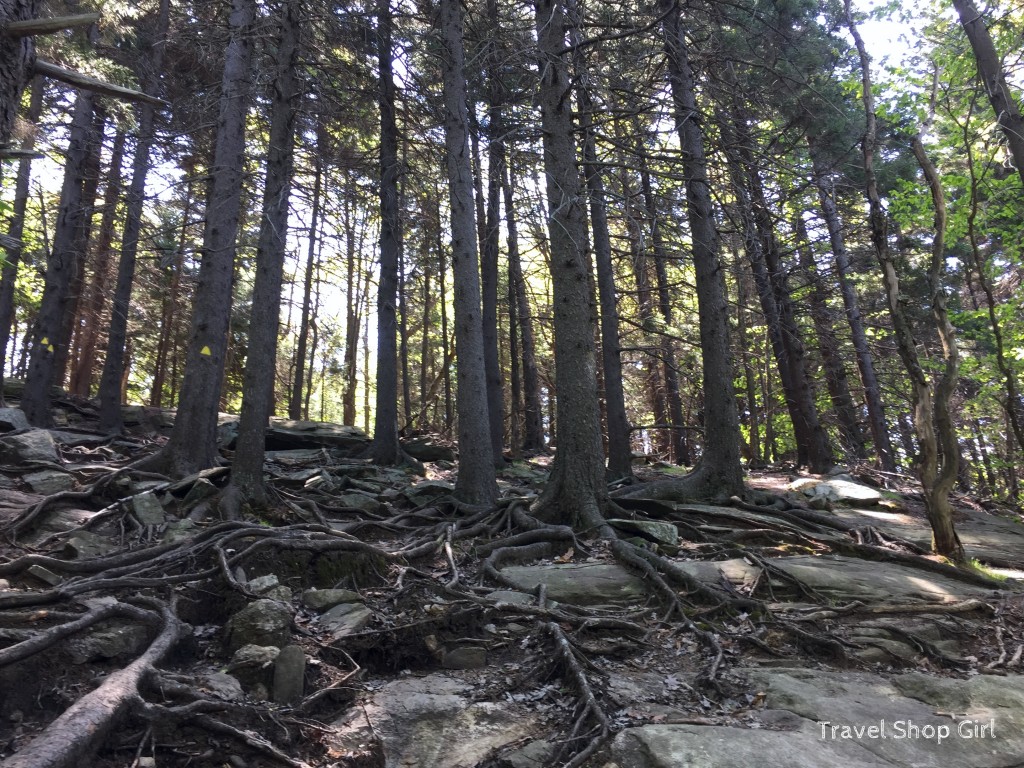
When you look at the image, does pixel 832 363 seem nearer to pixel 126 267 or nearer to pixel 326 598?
pixel 326 598

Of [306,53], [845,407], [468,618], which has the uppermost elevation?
[306,53]

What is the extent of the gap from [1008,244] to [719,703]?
1521 centimetres

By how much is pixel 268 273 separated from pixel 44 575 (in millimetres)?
4781

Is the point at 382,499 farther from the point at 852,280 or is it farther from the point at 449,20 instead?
the point at 852,280

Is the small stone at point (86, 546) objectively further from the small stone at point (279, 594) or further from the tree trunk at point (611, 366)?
the tree trunk at point (611, 366)

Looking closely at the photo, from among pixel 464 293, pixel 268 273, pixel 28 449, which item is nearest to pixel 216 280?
pixel 268 273

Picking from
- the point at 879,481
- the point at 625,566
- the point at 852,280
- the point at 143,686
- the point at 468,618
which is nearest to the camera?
the point at 143,686

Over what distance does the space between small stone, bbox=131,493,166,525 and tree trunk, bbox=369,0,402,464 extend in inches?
238

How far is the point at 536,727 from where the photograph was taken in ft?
12.8

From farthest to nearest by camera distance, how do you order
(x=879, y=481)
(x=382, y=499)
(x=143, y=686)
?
1. (x=879, y=481)
2. (x=382, y=499)
3. (x=143, y=686)

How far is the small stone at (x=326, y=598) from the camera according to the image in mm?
5446

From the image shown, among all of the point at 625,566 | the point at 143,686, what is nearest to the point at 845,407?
the point at 625,566

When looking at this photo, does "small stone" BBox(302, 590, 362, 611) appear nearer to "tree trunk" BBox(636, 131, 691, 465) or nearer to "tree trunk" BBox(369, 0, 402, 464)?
"tree trunk" BBox(636, 131, 691, 465)

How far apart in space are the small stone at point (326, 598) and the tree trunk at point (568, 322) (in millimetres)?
3240
